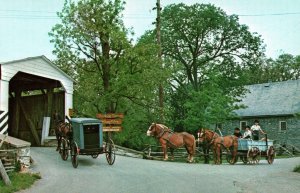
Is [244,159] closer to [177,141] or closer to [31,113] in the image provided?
[177,141]

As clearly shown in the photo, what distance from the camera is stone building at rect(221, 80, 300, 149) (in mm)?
44750

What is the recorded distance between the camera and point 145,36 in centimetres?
4678

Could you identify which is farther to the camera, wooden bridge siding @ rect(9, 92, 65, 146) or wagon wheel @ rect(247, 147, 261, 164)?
wooden bridge siding @ rect(9, 92, 65, 146)

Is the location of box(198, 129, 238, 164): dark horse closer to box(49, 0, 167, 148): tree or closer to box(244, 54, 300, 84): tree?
box(49, 0, 167, 148): tree

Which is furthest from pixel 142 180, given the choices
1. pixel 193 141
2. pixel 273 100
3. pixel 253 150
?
pixel 273 100

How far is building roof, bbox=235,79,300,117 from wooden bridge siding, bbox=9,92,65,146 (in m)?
26.4

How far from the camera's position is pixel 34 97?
27109mm

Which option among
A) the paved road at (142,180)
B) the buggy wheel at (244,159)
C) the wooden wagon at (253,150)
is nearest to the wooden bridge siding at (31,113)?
the paved road at (142,180)

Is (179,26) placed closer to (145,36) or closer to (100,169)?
(145,36)

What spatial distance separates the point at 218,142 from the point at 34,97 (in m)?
11.6

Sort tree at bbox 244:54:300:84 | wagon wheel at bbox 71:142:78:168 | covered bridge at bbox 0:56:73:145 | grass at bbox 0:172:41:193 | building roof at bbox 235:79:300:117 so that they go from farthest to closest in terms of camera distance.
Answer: tree at bbox 244:54:300:84
building roof at bbox 235:79:300:117
covered bridge at bbox 0:56:73:145
wagon wheel at bbox 71:142:78:168
grass at bbox 0:172:41:193

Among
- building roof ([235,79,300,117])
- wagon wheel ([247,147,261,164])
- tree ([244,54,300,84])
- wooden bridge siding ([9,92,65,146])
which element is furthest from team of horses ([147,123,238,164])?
tree ([244,54,300,84])

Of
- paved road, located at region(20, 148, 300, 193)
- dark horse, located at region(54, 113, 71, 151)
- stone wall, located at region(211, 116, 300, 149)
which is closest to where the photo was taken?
paved road, located at region(20, 148, 300, 193)

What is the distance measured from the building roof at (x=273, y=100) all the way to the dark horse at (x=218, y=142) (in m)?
24.0
